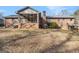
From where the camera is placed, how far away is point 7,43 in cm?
238

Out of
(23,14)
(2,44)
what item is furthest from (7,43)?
(23,14)

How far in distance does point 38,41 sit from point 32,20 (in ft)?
0.85

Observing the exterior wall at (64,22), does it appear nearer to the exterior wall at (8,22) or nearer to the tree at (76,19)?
the tree at (76,19)

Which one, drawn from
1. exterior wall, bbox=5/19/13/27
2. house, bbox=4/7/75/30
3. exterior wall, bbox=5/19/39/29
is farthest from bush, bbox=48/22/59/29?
exterior wall, bbox=5/19/13/27

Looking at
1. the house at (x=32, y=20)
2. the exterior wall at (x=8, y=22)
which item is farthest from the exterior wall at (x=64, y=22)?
the exterior wall at (x=8, y=22)

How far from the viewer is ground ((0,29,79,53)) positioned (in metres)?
2.37

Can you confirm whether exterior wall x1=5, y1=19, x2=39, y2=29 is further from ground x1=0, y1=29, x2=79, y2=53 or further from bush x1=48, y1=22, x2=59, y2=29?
bush x1=48, y1=22, x2=59, y2=29

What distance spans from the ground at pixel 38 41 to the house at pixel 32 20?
6 centimetres

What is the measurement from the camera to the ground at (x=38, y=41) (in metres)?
2.37

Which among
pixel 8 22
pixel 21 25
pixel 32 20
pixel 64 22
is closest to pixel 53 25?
pixel 64 22

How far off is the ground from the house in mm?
62
